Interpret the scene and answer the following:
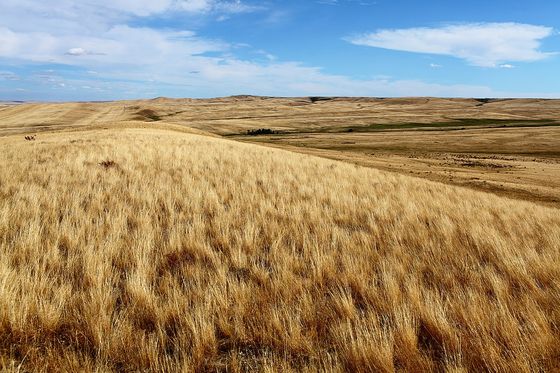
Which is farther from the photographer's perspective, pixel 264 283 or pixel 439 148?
pixel 439 148

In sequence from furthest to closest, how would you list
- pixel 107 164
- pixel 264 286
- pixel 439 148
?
pixel 439 148
pixel 107 164
pixel 264 286

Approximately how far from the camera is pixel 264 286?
13.5 feet

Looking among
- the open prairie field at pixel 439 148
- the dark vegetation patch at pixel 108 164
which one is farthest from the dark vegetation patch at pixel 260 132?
the dark vegetation patch at pixel 108 164

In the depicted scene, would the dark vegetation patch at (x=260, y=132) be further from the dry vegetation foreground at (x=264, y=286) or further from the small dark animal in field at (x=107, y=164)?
the dry vegetation foreground at (x=264, y=286)

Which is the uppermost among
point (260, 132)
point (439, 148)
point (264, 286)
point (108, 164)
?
point (108, 164)

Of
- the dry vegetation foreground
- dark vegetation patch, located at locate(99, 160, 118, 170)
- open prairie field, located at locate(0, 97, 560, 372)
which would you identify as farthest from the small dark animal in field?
the dry vegetation foreground

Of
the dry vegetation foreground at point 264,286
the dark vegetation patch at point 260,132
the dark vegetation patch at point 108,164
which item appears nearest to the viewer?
the dry vegetation foreground at point 264,286

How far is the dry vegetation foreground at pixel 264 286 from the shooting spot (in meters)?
2.92

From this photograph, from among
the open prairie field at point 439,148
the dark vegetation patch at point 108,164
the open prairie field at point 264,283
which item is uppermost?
the dark vegetation patch at point 108,164

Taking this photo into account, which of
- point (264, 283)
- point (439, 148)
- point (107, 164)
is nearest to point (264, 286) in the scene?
point (264, 283)

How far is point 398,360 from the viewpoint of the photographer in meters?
2.95

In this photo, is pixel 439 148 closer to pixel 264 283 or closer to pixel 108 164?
pixel 108 164

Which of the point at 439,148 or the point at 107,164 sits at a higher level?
the point at 107,164

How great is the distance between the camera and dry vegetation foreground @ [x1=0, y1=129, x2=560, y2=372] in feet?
9.58
